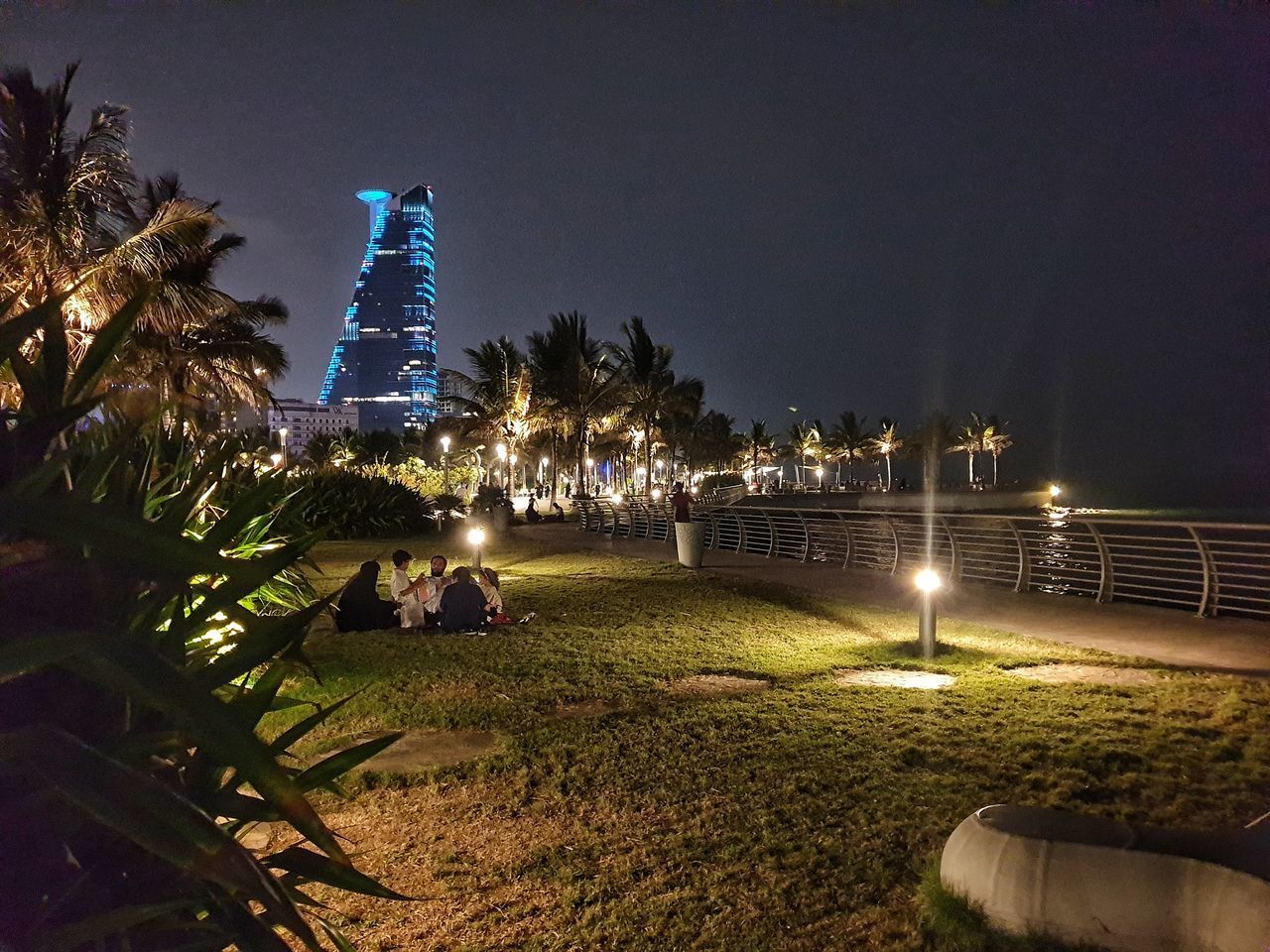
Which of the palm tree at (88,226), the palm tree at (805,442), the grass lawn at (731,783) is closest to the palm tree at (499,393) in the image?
the palm tree at (88,226)

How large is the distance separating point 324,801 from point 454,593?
577 cm

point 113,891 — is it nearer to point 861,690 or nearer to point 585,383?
point 861,690

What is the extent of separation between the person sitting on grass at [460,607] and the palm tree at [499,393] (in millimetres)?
31953

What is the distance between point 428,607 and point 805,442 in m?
123

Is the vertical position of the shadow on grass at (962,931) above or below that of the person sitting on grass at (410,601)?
below

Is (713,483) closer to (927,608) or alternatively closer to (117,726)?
(927,608)

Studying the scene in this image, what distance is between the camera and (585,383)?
43281 mm

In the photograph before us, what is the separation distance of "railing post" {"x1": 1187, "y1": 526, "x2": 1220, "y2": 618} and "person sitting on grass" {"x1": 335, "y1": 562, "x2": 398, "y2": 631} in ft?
34.0

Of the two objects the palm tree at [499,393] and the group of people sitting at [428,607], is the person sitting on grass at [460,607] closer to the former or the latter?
the group of people sitting at [428,607]

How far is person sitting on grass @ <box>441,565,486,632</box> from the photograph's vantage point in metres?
10.8

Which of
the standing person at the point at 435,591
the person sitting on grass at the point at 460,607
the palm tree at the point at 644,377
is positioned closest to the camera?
the person sitting on grass at the point at 460,607

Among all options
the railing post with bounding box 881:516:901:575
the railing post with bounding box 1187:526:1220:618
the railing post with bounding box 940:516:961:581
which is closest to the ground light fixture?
the railing post with bounding box 1187:526:1220:618

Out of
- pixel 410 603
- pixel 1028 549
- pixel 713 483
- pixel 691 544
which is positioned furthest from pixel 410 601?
pixel 713 483

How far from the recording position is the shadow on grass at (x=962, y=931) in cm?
311
